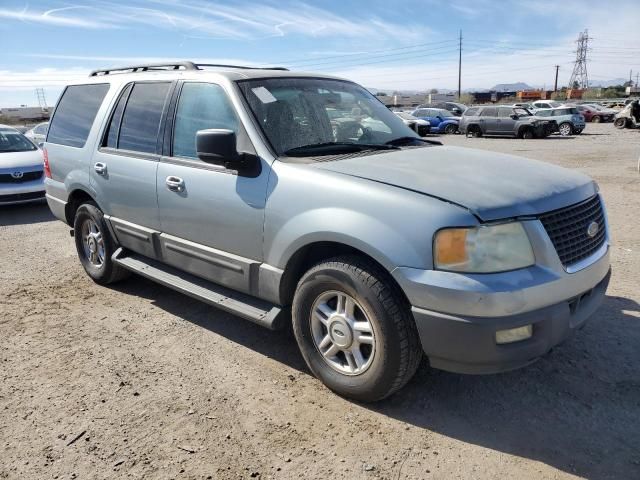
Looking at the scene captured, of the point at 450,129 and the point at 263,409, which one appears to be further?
the point at 450,129

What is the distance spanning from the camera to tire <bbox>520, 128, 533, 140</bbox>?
25172 millimetres

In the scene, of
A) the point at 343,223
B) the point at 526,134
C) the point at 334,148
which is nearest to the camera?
the point at 343,223

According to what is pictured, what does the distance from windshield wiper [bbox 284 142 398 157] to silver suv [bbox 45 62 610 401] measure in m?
0.02

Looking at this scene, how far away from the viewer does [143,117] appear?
432cm

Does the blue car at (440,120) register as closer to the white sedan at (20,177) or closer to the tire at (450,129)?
the tire at (450,129)

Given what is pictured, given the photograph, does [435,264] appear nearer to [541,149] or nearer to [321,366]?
[321,366]

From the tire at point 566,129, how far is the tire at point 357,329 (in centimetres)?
2676

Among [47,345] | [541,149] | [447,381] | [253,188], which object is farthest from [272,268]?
[541,149]

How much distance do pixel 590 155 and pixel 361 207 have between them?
16.3m

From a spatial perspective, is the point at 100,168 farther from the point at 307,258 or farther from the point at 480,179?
the point at 480,179

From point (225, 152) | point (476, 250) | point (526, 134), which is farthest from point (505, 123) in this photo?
point (476, 250)

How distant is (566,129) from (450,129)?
6350mm

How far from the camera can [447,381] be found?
10.9ft

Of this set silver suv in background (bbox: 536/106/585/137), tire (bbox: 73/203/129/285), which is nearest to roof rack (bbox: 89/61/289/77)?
tire (bbox: 73/203/129/285)
